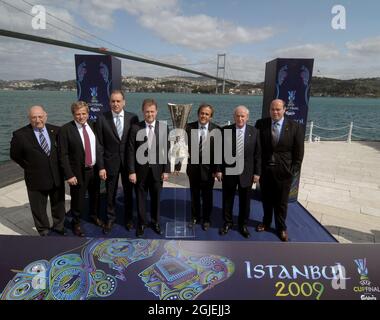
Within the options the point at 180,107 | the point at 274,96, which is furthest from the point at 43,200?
the point at 180,107

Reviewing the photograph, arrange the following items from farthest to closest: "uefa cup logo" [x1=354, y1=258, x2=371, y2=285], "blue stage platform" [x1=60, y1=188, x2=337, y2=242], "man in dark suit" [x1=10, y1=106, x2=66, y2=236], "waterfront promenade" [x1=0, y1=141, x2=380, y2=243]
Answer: "waterfront promenade" [x1=0, y1=141, x2=380, y2=243] < "blue stage platform" [x1=60, y1=188, x2=337, y2=242] < "man in dark suit" [x1=10, y1=106, x2=66, y2=236] < "uefa cup logo" [x1=354, y1=258, x2=371, y2=285]

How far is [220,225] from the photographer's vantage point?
3252 millimetres

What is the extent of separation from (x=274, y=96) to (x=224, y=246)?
2.60m

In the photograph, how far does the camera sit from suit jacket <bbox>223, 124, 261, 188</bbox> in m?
2.75

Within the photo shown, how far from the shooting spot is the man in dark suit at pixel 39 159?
2600mm

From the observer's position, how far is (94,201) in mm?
3166

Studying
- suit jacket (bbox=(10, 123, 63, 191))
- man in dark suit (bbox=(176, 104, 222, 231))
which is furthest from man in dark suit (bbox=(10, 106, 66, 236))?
man in dark suit (bbox=(176, 104, 222, 231))

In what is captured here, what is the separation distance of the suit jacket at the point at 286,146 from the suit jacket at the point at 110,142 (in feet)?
4.51

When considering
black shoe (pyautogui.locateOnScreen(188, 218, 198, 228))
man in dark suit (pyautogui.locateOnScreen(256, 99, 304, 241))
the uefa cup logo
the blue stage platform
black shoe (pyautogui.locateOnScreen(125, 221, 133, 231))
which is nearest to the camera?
the uefa cup logo

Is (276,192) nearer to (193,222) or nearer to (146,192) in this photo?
(193,222)

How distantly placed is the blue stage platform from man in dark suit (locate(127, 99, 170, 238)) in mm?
467

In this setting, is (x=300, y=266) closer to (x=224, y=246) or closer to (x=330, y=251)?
(x=330, y=251)

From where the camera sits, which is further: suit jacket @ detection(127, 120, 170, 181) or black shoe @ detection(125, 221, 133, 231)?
black shoe @ detection(125, 221, 133, 231)

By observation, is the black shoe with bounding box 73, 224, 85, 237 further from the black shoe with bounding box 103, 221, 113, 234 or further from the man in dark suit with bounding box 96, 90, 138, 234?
the man in dark suit with bounding box 96, 90, 138, 234
